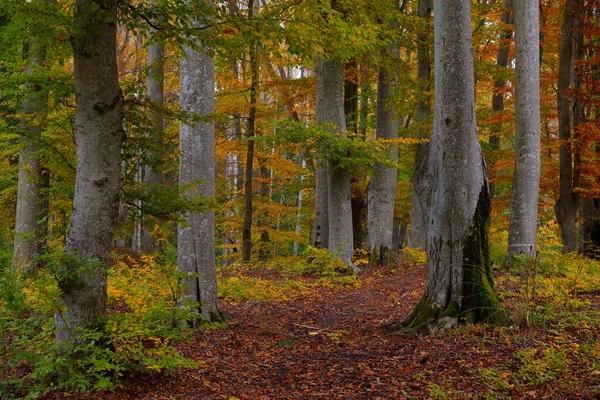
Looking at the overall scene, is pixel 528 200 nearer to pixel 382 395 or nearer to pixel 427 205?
pixel 427 205

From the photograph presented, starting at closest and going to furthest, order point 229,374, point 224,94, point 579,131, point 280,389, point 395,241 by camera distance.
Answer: point 280,389 → point 229,374 → point 579,131 → point 224,94 → point 395,241

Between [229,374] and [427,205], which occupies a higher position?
[427,205]

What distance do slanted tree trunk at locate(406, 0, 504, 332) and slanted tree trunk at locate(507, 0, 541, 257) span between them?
4.13 metres

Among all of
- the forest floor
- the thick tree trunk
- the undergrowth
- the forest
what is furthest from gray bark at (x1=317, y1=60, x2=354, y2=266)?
the undergrowth

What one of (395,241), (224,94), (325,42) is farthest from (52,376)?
(395,241)

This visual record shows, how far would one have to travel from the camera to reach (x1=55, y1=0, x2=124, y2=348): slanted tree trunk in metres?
3.97

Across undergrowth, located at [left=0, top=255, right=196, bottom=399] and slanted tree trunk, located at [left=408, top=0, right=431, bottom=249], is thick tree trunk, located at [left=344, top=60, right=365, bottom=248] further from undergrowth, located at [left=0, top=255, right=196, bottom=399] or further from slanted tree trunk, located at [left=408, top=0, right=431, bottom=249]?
undergrowth, located at [left=0, top=255, right=196, bottom=399]

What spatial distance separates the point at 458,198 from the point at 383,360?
2.07 metres

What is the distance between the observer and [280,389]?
187 inches

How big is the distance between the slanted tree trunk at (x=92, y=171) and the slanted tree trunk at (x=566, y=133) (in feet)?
33.2

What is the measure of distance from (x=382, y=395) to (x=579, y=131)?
357 inches

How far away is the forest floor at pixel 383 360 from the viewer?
4.23 meters

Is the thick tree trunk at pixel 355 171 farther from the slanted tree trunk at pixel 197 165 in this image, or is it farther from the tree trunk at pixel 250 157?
the slanted tree trunk at pixel 197 165

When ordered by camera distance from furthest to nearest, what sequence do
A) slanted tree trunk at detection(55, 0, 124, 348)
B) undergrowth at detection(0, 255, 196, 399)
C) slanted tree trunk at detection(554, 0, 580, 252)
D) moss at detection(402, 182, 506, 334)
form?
1. slanted tree trunk at detection(554, 0, 580, 252)
2. moss at detection(402, 182, 506, 334)
3. slanted tree trunk at detection(55, 0, 124, 348)
4. undergrowth at detection(0, 255, 196, 399)
